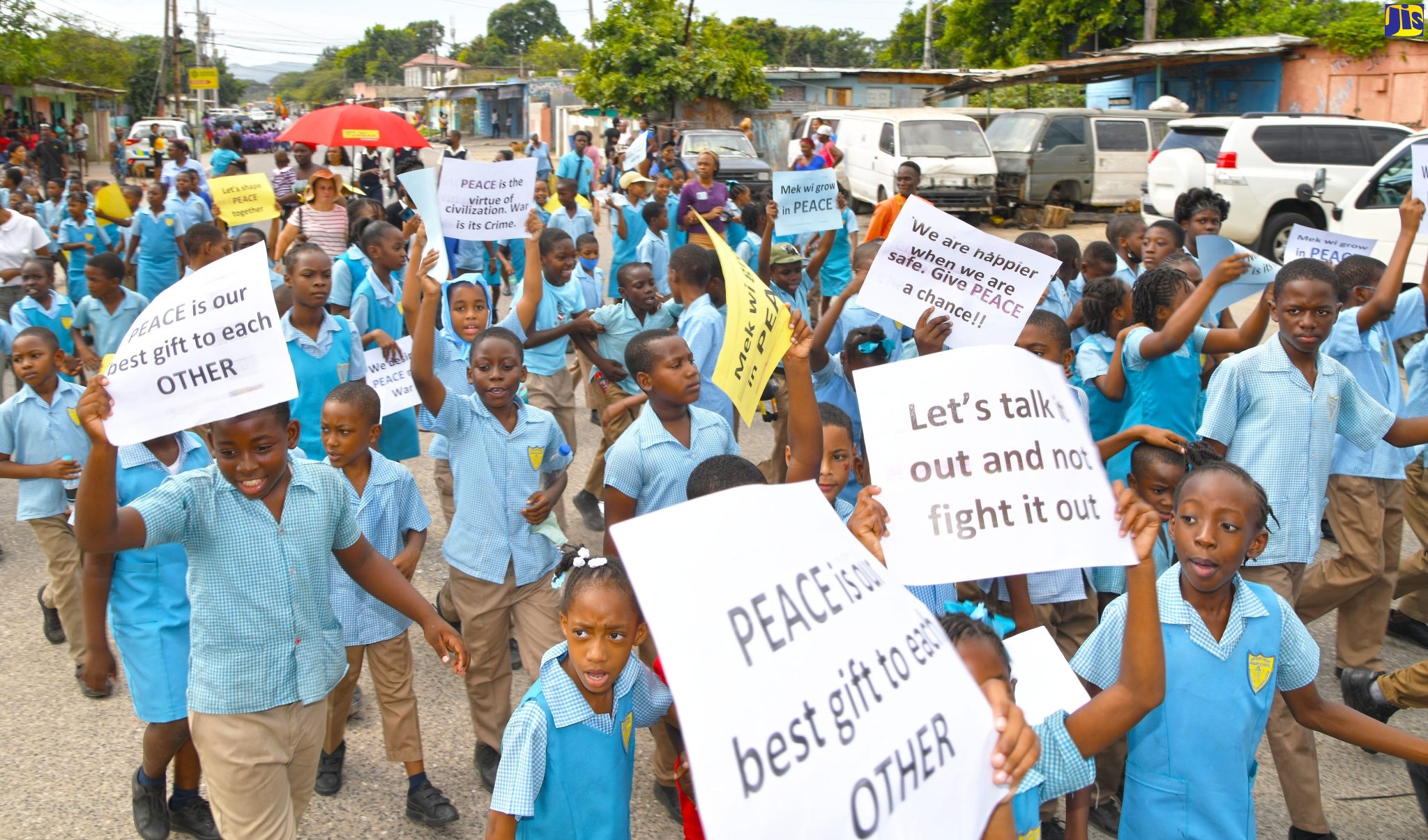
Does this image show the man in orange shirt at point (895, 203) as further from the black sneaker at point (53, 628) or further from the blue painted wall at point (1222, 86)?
the blue painted wall at point (1222, 86)

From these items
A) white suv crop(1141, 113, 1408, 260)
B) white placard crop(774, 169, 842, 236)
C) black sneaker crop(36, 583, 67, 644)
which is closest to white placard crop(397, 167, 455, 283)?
black sneaker crop(36, 583, 67, 644)

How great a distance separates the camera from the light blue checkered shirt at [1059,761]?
8.37 ft

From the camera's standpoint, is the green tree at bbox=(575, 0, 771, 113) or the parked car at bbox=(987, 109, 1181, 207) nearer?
the parked car at bbox=(987, 109, 1181, 207)

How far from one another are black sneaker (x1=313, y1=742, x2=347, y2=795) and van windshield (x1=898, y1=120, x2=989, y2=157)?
16.3 meters

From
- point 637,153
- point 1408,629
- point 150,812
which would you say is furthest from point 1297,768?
point 637,153

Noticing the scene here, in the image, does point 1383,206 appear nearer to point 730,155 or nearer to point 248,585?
point 248,585

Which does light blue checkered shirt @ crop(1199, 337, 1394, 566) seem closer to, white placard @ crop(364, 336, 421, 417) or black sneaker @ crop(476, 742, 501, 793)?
black sneaker @ crop(476, 742, 501, 793)

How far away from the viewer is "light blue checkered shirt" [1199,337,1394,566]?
4094mm

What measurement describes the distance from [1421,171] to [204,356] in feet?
19.0

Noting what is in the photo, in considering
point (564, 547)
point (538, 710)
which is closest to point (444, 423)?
point (564, 547)

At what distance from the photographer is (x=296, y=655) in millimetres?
3154

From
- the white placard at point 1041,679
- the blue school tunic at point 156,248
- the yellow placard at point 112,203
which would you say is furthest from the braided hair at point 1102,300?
the yellow placard at point 112,203

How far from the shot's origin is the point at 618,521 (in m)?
3.35

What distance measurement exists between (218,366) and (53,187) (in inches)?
610
